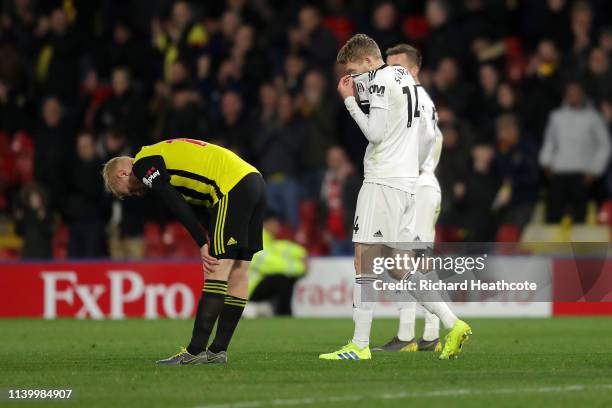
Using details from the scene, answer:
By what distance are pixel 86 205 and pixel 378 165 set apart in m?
10.2

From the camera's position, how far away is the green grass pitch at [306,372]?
7793mm

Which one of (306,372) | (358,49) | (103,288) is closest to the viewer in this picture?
(306,372)

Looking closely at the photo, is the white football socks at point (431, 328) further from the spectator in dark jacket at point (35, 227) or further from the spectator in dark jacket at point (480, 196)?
the spectator in dark jacket at point (35, 227)

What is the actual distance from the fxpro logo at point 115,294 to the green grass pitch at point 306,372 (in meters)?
3.76

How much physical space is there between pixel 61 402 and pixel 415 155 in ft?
12.8

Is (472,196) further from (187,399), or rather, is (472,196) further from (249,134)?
(187,399)

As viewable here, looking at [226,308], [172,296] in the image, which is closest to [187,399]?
[226,308]

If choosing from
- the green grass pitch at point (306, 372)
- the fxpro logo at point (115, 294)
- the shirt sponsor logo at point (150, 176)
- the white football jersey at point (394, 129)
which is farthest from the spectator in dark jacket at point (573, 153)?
the shirt sponsor logo at point (150, 176)

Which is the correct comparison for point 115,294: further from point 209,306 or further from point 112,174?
point 209,306

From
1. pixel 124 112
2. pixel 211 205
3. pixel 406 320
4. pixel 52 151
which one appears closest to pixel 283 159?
pixel 124 112

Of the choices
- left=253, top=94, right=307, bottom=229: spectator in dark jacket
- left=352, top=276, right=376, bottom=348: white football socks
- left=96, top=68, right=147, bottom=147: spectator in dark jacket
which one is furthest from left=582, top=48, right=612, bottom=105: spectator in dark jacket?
left=352, top=276, right=376, bottom=348: white football socks

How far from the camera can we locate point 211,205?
404 inches

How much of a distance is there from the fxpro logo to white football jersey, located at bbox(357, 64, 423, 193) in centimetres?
847

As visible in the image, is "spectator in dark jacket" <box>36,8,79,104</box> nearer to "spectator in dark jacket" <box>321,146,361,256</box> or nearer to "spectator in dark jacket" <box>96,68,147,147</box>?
"spectator in dark jacket" <box>96,68,147,147</box>
